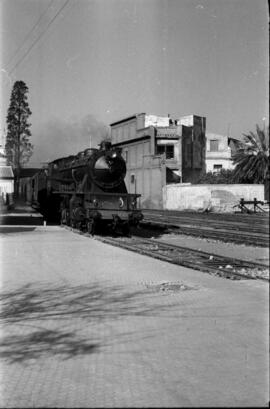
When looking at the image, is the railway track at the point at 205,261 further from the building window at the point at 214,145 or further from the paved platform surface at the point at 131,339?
the building window at the point at 214,145

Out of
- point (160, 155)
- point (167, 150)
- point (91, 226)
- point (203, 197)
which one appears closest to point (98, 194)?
point (91, 226)

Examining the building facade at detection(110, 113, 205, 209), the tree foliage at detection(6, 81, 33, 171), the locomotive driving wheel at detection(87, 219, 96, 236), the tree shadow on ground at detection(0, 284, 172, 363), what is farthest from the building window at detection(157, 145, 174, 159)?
the tree shadow on ground at detection(0, 284, 172, 363)

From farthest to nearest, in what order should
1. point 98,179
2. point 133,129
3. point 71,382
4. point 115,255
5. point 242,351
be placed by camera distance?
point 133,129 → point 98,179 → point 115,255 → point 242,351 → point 71,382

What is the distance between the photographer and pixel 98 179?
1661 centimetres

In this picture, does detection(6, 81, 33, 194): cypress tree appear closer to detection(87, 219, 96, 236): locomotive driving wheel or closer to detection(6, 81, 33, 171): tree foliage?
detection(6, 81, 33, 171): tree foliage

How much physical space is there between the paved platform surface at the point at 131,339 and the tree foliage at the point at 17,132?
3157 centimetres

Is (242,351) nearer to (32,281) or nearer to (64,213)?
(32,281)

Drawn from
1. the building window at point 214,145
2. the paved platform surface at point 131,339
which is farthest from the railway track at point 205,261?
the building window at point 214,145

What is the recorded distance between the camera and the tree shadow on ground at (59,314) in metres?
4.58

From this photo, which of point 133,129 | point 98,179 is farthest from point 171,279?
point 133,129

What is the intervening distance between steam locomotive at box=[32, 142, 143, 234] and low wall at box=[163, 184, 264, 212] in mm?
16477

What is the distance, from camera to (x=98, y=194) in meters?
16.1

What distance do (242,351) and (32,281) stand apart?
4.67 meters

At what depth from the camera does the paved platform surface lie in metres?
3.30
